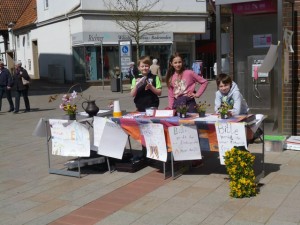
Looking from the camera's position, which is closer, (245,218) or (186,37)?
(245,218)

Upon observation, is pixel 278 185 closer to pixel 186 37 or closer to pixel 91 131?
pixel 91 131

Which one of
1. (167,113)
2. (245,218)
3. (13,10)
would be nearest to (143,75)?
(167,113)

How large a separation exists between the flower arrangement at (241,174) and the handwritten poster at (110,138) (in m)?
1.85

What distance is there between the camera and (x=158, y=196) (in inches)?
215

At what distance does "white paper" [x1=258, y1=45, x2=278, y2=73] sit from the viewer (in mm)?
7091

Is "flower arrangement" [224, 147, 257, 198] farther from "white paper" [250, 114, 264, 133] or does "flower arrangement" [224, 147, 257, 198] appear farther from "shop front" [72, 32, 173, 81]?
"shop front" [72, 32, 173, 81]

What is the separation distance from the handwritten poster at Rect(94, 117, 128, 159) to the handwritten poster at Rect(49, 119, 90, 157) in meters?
0.20

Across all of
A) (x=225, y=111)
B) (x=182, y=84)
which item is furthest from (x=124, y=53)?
(x=225, y=111)

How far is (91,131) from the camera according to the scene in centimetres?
692

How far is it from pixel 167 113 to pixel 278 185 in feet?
5.64

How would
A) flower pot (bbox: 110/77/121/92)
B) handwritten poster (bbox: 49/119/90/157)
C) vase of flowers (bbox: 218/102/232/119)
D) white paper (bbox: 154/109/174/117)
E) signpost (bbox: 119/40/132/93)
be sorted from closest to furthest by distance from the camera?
vase of flowers (bbox: 218/102/232/119) < white paper (bbox: 154/109/174/117) < handwritten poster (bbox: 49/119/90/157) < signpost (bbox: 119/40/132/93) < flower pot (bbox: 110/77/121/92)

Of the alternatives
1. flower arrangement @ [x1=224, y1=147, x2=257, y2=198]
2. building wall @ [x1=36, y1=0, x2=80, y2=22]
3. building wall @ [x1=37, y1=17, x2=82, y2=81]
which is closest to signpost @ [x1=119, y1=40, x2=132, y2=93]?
building wall @ [x1=37, y1=17, x2=82, y2=81]

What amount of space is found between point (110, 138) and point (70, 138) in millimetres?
572

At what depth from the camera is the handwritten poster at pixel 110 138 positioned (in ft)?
21.1
